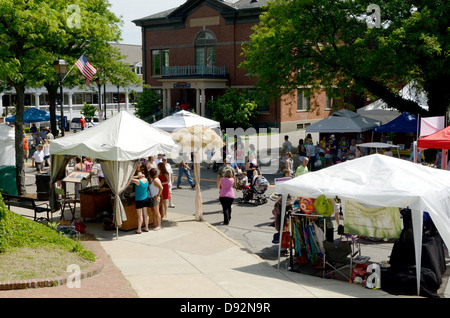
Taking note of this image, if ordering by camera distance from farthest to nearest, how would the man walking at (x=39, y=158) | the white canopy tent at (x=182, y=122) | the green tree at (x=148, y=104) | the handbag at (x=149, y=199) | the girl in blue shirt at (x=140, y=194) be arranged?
1. the green tree at (x=148, y=104)
2. the man walking at (x=39, y=158)
3. the white canopy tent at (x=182, y=122)
4. the handbag at (x=149, y=199)
5. the girl in blue shirt at (x=140, y=194)

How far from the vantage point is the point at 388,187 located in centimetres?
935

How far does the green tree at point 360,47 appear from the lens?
21.4m

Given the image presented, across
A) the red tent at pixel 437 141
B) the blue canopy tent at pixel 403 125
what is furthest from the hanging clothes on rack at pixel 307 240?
the blue canopy tent at pixel 403 125

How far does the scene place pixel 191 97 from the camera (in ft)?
156

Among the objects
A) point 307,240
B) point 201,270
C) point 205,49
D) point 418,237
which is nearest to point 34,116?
point 205,49

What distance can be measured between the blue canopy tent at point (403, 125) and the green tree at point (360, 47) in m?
1.14

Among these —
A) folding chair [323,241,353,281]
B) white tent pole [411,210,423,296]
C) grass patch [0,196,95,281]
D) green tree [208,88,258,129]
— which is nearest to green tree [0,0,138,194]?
grass patch [0,196,95,281]

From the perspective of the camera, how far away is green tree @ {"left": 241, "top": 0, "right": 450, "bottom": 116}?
21.4 meters

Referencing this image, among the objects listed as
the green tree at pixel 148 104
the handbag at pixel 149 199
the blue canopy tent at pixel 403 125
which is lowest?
the handbag at pixel 149 199

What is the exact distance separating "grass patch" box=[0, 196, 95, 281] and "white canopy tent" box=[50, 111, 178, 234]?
2.27 metres

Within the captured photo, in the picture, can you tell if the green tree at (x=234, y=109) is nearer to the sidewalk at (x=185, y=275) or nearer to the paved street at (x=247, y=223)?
the paved street at (x=247, y=223)

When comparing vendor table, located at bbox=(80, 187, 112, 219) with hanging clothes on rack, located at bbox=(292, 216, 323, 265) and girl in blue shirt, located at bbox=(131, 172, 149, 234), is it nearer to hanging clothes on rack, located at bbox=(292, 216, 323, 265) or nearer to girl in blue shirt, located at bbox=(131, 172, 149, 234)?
girl in blue shirt, located at bbox=(131, 172, 149, 234)

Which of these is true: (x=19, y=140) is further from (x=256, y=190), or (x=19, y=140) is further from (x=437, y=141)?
(x=437, y=141)
